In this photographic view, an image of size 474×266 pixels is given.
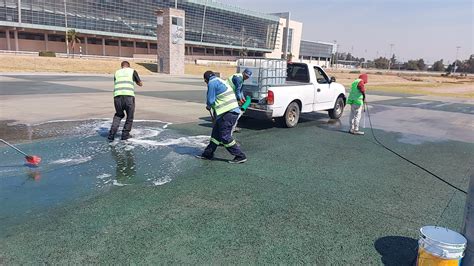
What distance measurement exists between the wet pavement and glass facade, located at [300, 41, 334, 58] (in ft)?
514

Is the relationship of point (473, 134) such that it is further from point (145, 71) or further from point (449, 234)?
point (145, 71)

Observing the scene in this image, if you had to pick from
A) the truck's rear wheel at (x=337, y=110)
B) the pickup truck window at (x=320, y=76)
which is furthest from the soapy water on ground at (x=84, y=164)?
the truck's rear wheel at (x=337, y=110)

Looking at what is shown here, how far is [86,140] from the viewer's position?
7.77 m

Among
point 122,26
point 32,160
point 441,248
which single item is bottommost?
point 32,160

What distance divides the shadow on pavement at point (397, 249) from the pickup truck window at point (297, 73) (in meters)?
7.45

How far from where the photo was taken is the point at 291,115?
10.1 metres

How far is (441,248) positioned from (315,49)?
17163cm

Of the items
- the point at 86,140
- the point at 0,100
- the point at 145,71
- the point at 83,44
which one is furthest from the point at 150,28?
the point at 86,140

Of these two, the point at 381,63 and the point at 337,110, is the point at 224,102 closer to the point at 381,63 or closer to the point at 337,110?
the point at 337,110

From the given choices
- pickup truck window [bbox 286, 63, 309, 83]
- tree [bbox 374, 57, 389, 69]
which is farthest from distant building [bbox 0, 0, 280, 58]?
pickup truck window [bbox 286, 63, 309, 83]

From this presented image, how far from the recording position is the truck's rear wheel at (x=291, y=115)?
389 inches

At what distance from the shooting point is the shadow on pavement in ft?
→ 11.2

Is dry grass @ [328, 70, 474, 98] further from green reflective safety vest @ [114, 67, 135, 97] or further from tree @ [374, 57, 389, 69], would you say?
tree @ [374, 57, 389, 69]

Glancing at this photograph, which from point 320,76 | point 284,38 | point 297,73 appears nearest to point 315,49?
point 284,38
